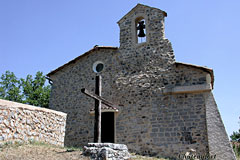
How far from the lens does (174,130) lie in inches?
389

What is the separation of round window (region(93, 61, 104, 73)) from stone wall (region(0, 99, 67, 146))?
14.6ft

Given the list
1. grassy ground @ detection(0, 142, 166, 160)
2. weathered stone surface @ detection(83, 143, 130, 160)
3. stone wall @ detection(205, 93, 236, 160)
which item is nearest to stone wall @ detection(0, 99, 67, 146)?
grassy ground @ detection(0, 142, 166, 160)

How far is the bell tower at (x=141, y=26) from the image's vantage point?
38.4 ft

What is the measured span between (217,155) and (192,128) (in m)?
1.37

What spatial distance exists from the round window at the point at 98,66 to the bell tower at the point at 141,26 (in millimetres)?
1577

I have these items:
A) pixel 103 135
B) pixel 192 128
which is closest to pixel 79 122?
pixel 103 135

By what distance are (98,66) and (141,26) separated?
325 centimetres

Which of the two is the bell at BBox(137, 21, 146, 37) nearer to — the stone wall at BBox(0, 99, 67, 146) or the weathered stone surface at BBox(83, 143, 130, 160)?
the stone wall at BBox(0, 99, 67, 146)

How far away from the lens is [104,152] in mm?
5805

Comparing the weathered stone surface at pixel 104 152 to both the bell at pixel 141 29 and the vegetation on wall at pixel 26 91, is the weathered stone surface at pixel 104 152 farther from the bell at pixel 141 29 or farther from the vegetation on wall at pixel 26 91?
the vegetation on wall at pixel 26 91

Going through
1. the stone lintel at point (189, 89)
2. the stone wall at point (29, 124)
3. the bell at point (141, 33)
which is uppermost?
the bell at point (141, 33)

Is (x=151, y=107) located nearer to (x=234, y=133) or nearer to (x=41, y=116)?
(x=41, y=116)

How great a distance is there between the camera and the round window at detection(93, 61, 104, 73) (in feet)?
41.9

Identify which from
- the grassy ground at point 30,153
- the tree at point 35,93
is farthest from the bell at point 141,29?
the tree at point 35,93
